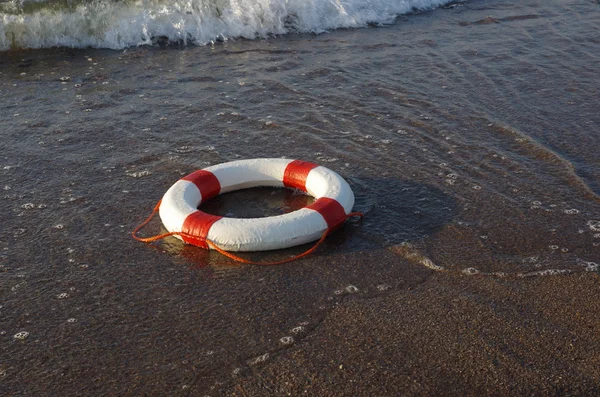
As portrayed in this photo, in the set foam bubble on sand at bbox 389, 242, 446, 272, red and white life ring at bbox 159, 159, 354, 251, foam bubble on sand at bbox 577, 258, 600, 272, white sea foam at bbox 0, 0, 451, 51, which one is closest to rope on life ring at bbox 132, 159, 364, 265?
red and white life ring at bbox 159, 159, 354, 251

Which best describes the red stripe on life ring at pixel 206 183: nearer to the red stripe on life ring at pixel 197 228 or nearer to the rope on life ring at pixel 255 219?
the rope on life ring at pixel 255 219

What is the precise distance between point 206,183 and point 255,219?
2.46ft

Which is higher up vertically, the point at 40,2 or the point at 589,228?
the point at 40,2

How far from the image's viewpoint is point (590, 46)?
27.7 feet

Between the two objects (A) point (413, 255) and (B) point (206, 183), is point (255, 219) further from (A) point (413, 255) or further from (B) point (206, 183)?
(A) point (413, 255)

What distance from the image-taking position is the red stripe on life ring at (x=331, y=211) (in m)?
4.34

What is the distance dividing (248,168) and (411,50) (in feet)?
14.4

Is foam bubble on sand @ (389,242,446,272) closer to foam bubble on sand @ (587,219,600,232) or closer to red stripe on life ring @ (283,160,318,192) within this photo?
red stripe on life ring @ (283,160,318,192)

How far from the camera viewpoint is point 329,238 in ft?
14.6

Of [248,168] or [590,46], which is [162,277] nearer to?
[248,168]

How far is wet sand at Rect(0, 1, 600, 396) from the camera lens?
10.8 ft

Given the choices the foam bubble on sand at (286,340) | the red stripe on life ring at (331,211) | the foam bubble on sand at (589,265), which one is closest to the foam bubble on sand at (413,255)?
the red stripe on life ring at (331,211)

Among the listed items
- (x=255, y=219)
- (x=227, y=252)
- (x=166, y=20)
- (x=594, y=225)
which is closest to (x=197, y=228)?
(x=227, y=252)

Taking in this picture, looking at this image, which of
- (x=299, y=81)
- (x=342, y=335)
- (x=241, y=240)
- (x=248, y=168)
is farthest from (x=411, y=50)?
(x=342, y=335)
